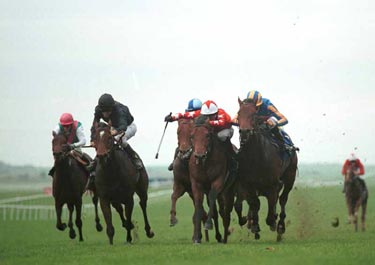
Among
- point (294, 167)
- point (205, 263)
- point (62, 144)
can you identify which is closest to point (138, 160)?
point (62, 144)

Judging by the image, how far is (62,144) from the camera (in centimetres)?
2191

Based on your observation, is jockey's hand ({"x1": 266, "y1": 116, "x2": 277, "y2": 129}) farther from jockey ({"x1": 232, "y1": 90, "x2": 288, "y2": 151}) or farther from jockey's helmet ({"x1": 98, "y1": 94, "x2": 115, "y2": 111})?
jockey's helmet ({"x1": 98, "y1": 94, "x2": 115, "y2": 111})

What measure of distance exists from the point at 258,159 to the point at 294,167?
259 centimetres

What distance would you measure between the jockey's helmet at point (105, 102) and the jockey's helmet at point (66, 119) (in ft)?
5.62

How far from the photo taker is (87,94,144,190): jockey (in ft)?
69.0

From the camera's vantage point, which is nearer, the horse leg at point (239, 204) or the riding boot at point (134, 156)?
the horse leg at point (239, 204)

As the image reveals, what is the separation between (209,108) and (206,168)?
1.08 m

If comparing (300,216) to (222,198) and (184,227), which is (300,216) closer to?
(222,198)

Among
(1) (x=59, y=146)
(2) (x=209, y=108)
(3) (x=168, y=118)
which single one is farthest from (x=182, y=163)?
(1) (x=59, y=146)

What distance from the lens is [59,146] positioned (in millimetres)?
21859

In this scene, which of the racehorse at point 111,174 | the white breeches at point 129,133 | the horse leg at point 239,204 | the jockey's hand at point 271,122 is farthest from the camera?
the white breeches at point 129,133

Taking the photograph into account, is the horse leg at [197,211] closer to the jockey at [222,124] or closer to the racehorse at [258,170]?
the jockey at [222,124]

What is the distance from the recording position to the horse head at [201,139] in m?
19.2

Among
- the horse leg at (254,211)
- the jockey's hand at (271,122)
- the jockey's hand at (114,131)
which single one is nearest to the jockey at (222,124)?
the horse leg at (254,211)
